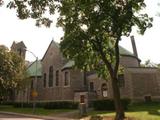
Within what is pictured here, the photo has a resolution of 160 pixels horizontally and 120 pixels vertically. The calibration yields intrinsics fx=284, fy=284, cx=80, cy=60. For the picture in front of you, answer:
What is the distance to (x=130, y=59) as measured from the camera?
52438 millimetres

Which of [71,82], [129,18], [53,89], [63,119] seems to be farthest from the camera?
[53,89]

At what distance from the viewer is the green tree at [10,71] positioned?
4856cm

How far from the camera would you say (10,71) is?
49.3 meters

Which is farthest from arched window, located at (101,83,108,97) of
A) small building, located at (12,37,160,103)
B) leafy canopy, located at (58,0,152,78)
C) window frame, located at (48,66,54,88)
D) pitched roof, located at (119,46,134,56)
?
leafy canopy, located at (58,0,152,78)

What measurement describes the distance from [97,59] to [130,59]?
23411 mm

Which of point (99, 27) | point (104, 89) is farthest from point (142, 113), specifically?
point (104, 89)

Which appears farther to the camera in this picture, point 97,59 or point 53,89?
point 53,89

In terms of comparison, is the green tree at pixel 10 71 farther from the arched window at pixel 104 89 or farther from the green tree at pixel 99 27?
the green tree at pixel 99 27

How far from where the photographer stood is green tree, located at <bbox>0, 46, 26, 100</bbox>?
48.6 metres

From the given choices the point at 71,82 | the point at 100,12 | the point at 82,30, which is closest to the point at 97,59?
the point at 82,30

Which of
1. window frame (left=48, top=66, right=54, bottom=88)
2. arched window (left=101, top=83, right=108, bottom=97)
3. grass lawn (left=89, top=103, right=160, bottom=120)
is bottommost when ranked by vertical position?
grass lawn (left=89, top=103, right=160, bottom=120)

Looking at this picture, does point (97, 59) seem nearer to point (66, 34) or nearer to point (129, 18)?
point (66, 34)

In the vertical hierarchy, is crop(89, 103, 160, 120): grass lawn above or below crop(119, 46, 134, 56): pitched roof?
below

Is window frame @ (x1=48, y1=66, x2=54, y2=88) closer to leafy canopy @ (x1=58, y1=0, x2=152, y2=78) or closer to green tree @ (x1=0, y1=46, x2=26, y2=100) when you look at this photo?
green tree @ (x1=0, y1=46, x2=26, y2=100)
